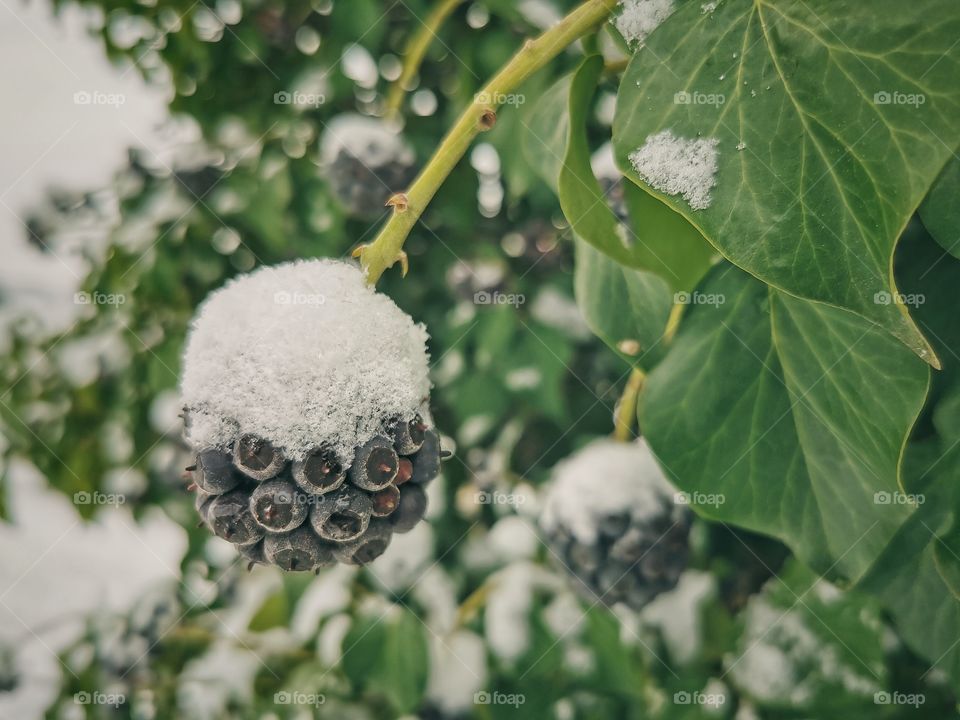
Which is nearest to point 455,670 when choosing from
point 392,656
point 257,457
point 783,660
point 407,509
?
point 392,656

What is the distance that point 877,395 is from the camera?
0.49 metres

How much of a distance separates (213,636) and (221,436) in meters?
0.86

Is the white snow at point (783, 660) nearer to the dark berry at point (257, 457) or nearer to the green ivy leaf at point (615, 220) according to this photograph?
the green ivy leaf at point (615, 220)

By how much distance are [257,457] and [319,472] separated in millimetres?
39

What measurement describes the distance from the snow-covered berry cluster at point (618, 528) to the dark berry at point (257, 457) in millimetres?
518

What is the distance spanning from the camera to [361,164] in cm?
114

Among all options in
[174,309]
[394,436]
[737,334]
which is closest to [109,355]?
[174,309]

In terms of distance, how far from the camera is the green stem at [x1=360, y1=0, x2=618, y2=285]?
43 cm

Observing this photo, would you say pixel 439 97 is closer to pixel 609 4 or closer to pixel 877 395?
pixel 609 4

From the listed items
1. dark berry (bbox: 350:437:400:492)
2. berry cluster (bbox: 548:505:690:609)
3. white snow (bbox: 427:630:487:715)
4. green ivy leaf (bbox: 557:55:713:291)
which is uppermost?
green ivy leaf (bbox: 557:55:713:291)

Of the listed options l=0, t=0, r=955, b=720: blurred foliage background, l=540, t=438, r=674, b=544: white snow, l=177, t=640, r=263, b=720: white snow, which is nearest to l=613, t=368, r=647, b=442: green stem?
l=540, t=438, r=674, b=544: white snow

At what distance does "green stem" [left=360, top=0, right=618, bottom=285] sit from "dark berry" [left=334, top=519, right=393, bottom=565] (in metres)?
0.18

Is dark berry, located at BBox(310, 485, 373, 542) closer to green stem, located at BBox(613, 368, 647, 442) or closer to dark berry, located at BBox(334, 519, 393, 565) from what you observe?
dark berry, located at BBox(334, 519, 393, 565)

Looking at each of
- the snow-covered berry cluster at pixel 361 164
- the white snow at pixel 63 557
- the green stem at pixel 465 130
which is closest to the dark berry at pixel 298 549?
the green stem at pixel 465 130
